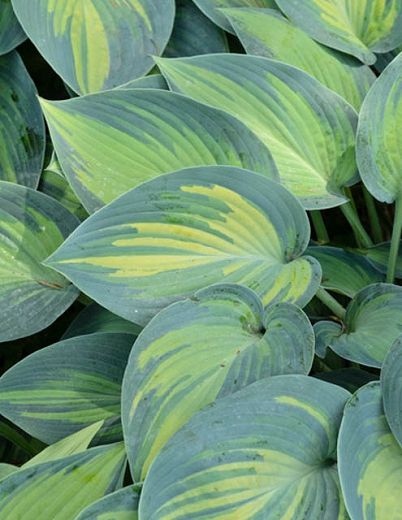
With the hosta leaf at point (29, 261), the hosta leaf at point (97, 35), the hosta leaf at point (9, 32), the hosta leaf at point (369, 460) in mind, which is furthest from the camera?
the hosta leaf at point (9, 32)

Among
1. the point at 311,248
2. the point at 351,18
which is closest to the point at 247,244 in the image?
the point at 311,248

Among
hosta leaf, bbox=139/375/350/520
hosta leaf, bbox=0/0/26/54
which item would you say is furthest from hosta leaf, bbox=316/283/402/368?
hosta leaf, bbox=0/0/26/54

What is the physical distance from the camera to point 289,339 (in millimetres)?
923

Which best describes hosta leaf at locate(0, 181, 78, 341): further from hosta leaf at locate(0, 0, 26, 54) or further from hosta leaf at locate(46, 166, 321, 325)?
hosta leaf at locate(0, 0, 26, 54)

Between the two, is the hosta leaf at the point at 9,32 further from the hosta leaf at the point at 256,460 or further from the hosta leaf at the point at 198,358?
the hosta leaf at the point at 256,460

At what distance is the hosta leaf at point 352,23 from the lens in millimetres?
1216

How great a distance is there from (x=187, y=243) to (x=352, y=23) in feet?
1.65

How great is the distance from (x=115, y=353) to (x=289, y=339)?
25 cm

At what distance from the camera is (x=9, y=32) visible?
4.29 feet

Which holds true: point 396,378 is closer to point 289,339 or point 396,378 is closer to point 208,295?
point 289,339

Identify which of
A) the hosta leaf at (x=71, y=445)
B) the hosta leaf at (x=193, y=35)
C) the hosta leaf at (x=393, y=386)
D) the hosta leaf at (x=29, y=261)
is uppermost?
the hosta leaf at (x=193, y=35)

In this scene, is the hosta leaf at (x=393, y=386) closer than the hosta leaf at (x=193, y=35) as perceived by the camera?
Yes

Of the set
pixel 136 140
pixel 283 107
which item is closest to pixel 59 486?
pixel 136 140

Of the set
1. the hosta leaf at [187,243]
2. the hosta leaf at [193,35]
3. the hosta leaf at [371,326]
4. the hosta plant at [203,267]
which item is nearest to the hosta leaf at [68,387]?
the hosta plant at [203,267]
